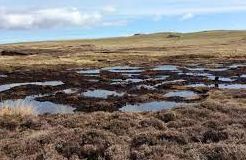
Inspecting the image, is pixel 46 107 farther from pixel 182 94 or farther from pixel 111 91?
pixel 182 94

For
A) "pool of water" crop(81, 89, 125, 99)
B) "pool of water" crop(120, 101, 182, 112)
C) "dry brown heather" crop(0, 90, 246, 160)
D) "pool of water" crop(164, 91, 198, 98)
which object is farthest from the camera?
"pool of water" crop(81, 89, 125, 99)

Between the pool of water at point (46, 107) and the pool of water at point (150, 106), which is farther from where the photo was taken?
the pool of water at point (150, 106)

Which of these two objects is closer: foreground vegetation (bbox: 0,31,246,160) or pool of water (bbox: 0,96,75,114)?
foreground vegetation (bbox: 0,31,246,160)

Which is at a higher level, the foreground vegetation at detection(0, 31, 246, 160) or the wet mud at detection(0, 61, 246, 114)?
the foreground vegetation at detection(0, 31, 246, 160)

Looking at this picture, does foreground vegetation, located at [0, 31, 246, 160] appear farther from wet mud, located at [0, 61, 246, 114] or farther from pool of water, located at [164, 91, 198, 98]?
pool of water, located at [164, 91, 198, 98]

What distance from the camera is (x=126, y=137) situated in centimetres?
1606

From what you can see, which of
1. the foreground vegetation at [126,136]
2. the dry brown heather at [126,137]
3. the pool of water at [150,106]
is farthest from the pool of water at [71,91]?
the dry brown heather at [126,137]

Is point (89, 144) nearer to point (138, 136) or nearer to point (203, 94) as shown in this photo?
point (138, 136)

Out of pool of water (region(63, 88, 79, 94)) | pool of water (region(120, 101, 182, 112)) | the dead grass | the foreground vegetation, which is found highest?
the foreground vegetation

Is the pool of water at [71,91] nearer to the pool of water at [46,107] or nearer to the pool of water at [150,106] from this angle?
the pool of water at [46,107]

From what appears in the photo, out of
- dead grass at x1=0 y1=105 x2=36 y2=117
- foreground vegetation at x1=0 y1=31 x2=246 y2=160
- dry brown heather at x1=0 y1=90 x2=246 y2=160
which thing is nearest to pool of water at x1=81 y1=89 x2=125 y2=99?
dead grass at x1=0 y1=105 x2=36 y2=117

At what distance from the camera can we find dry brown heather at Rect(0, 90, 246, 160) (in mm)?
13508

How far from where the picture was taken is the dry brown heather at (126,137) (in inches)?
532

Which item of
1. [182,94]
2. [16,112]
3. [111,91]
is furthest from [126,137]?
[111,91]
